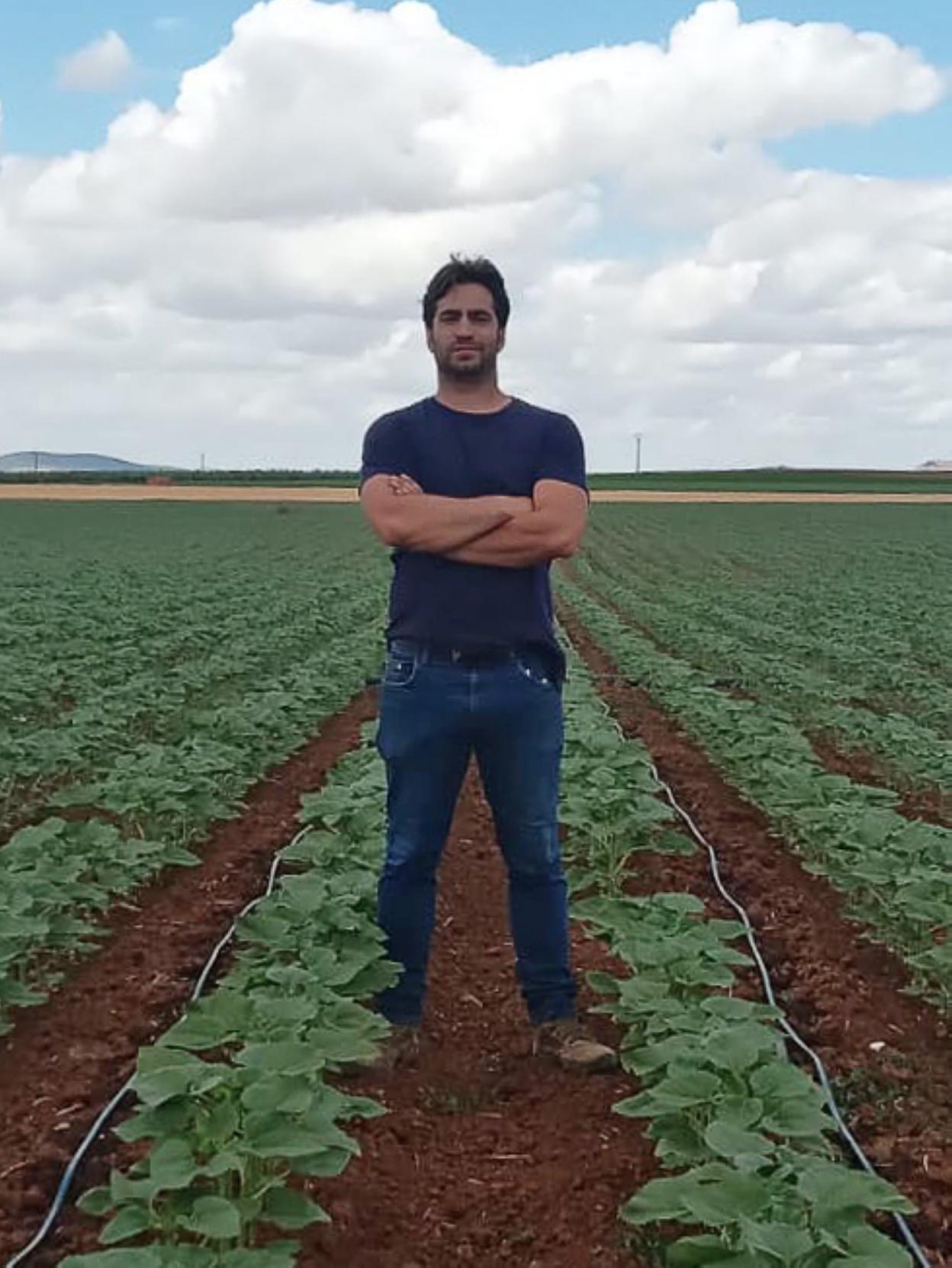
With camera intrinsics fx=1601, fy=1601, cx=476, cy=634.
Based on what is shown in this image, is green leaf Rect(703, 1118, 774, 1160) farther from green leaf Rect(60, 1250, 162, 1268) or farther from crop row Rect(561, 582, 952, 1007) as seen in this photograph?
crop row Rect(561, 582, 952, 1007)

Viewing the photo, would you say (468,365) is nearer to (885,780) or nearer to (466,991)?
(466,991)

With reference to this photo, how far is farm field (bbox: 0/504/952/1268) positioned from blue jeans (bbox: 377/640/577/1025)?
0.58ft

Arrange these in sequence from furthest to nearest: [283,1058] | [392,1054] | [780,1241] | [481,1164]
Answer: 1. [392,1054]
2. [481,1164]
3. [283,1058]
4. [780,1241]

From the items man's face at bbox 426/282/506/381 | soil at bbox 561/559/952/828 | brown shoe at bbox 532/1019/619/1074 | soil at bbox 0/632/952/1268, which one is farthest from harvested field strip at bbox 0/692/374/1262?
soil at bbox 561/559/952/828

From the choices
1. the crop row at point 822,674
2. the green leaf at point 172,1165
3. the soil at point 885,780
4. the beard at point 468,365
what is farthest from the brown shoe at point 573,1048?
the crop row at point 822,674

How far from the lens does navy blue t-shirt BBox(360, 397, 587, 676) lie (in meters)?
4.83

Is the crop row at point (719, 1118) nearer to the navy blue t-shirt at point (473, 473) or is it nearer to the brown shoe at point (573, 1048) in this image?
the brown shoe at point (573, 1048)

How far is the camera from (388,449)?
192 inches

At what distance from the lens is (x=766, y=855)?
803 centimetres

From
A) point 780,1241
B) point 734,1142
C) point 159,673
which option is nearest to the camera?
point 780,1241

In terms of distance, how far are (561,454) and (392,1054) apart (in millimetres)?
1926

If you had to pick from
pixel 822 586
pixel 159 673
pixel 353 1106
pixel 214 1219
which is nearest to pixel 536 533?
pixel 353 1106

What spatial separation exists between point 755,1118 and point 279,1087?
1.13 metres

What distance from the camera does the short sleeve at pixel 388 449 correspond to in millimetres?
4867
